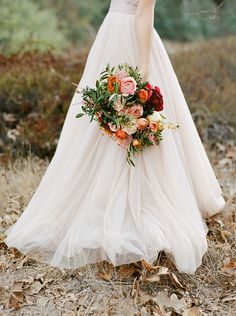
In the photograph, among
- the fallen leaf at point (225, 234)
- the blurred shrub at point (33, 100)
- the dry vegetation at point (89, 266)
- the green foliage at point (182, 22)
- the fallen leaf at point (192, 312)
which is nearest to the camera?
the fallen leaf at point (192, 312)

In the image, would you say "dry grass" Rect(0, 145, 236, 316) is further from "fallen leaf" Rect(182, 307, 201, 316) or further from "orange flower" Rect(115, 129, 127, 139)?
"orange flower" Rect(115, 129, 127, 139)

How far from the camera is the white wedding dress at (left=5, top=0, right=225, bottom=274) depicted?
10.5ft

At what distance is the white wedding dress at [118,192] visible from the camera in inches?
125

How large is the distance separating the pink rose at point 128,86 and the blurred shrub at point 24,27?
560 centimetres

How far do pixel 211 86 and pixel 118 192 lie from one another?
4423 millimetres

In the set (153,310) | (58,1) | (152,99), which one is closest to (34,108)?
(152,99)

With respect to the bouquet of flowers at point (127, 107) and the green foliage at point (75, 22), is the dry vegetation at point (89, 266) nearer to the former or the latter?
the bouquet of flowers at point (127, 107)

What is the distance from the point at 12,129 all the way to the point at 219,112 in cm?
253

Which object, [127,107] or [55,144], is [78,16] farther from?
[127,107]

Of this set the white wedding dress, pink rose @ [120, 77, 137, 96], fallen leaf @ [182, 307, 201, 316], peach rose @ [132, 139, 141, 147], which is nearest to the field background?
fallen leaf @ [182, 307, 201, 316]

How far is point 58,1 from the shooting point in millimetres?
11648

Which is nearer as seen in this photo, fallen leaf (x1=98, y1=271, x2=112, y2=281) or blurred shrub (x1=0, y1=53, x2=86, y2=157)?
fallen leaf (x1=98, y1=271, x2=112, y2=281)

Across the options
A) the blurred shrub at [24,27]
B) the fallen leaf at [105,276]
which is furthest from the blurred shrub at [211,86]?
the fallen leaf at [105,276]

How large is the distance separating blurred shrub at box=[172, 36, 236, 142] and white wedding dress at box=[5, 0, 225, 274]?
112 inches
